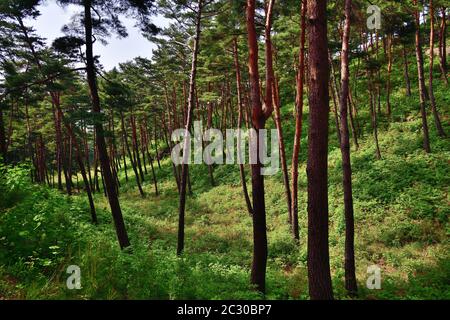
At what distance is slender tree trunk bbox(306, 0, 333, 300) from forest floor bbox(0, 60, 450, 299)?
7.04ft

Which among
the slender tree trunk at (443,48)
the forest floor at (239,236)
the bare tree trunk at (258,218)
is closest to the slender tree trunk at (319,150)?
the forest floor at (239,236)

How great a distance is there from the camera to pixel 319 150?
5.39m

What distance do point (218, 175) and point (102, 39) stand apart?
1948cm

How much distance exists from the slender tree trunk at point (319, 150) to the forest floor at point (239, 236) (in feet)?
7.04

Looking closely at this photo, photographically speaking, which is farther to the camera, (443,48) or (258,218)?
(443,48)

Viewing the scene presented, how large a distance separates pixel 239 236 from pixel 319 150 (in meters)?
12.7

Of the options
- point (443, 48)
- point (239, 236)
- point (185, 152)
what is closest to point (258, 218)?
point (185, 152)

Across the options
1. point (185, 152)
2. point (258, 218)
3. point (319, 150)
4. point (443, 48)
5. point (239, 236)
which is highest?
point (443, 48)

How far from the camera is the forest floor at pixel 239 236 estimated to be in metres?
6.64

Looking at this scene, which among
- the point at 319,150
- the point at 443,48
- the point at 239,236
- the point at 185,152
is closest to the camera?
the point at 319,150

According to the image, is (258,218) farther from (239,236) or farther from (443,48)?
(443,48)

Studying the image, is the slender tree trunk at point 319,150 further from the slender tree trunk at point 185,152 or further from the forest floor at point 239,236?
the slender tree trunk at point 185,152

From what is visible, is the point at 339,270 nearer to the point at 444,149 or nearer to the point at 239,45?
the point at 444,149

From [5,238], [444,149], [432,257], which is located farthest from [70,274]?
[444,149]
